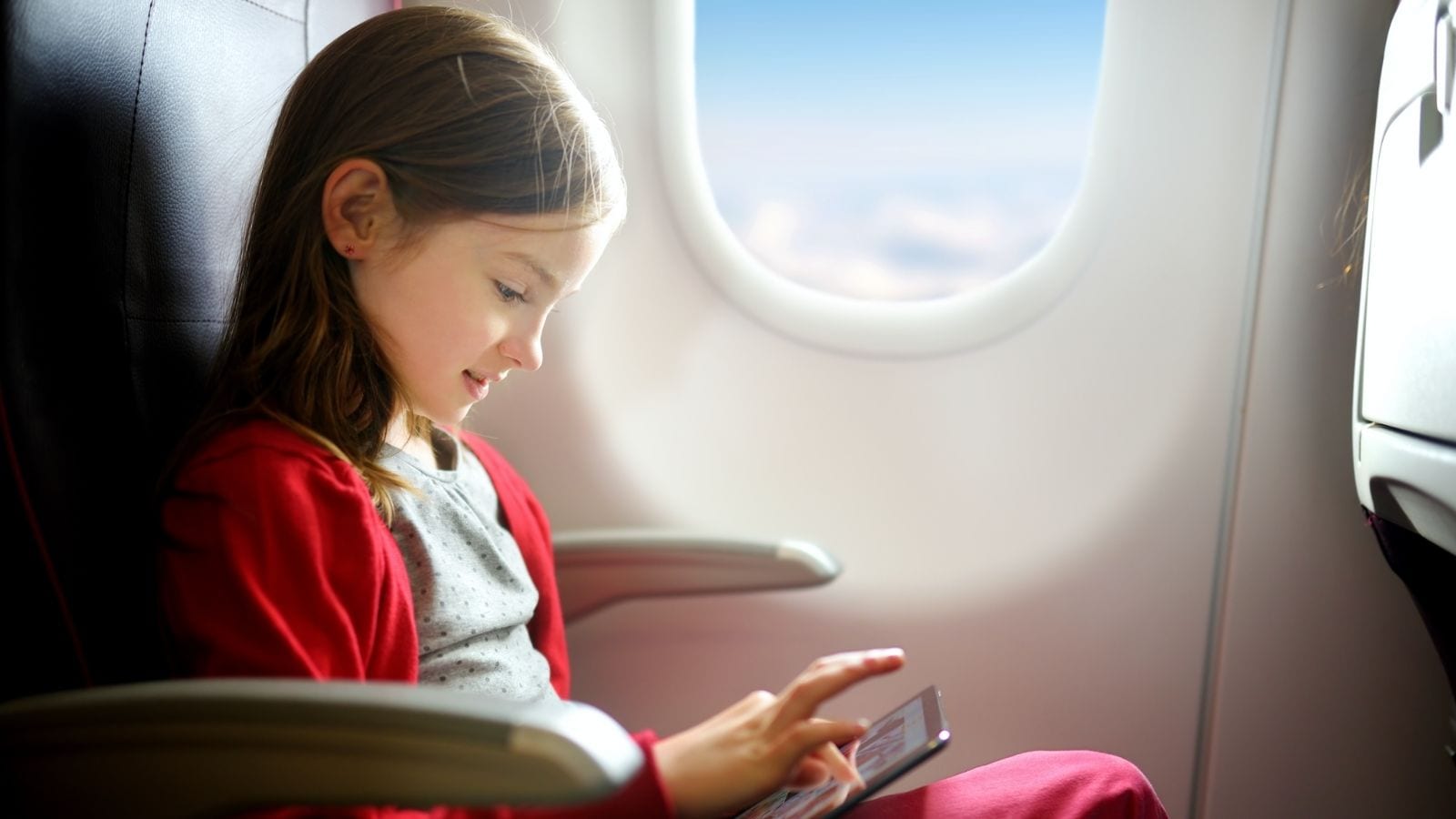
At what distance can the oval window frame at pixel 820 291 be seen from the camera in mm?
1275

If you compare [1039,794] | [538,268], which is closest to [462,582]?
[538,268]

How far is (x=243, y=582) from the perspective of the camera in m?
0.76

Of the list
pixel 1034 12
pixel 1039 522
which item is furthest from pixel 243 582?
pixel 1034 12

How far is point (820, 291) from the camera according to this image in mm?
1354

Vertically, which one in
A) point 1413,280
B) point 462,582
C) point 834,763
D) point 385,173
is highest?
point 385,173

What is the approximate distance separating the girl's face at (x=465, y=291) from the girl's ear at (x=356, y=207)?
1 cm

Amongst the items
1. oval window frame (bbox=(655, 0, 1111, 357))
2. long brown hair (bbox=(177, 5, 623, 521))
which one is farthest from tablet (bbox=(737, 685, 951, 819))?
oval window frame (bbox=(655, 0, 1111, 357))

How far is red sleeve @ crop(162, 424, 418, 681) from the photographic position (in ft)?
2.48

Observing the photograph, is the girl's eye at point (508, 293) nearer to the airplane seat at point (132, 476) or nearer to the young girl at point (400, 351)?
the young girl at point (400, 351)

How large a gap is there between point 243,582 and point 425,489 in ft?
0.87

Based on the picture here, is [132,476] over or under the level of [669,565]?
over

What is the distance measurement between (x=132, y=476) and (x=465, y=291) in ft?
0.90

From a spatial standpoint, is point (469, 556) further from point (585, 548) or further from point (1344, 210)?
point (1344, 210)

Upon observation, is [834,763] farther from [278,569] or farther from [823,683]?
[278,569]
